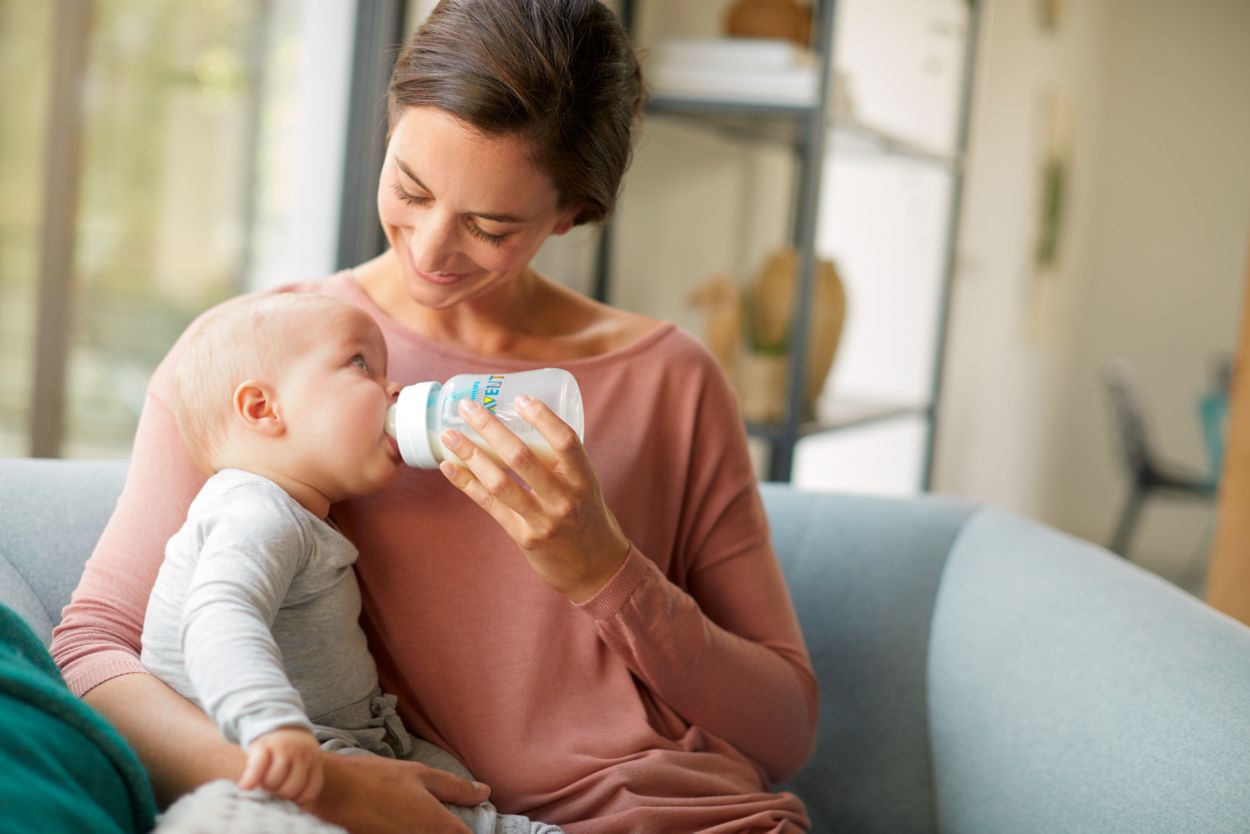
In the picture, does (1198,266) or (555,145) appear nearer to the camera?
(555,145)

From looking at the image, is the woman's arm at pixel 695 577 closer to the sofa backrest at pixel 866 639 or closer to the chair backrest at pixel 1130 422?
the sofa backrest at pixel 866 639

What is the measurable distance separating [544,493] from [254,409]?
27cm

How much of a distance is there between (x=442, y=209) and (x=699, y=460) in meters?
0.39

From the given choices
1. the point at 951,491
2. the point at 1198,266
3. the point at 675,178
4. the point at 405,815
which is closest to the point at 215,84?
the point at 675,178

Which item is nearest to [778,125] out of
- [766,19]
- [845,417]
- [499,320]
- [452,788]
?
[766,19]

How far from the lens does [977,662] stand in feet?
4.96

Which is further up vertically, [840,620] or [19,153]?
Result: [19,153]

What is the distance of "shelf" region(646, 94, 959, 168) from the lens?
248 centimetres

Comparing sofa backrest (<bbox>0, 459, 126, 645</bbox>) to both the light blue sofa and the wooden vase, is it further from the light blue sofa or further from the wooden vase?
the wooden vase

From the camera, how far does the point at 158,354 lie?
3.41m

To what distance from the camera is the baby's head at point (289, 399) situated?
105 centimetres

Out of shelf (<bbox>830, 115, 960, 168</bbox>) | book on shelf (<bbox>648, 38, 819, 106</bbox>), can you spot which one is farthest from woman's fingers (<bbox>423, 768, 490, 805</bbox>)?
shelf (<bbox>830, 115, 960, 168</bbox>)

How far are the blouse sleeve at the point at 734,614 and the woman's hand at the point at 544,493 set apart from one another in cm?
18

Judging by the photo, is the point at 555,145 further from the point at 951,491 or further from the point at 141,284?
the point at 951,491
